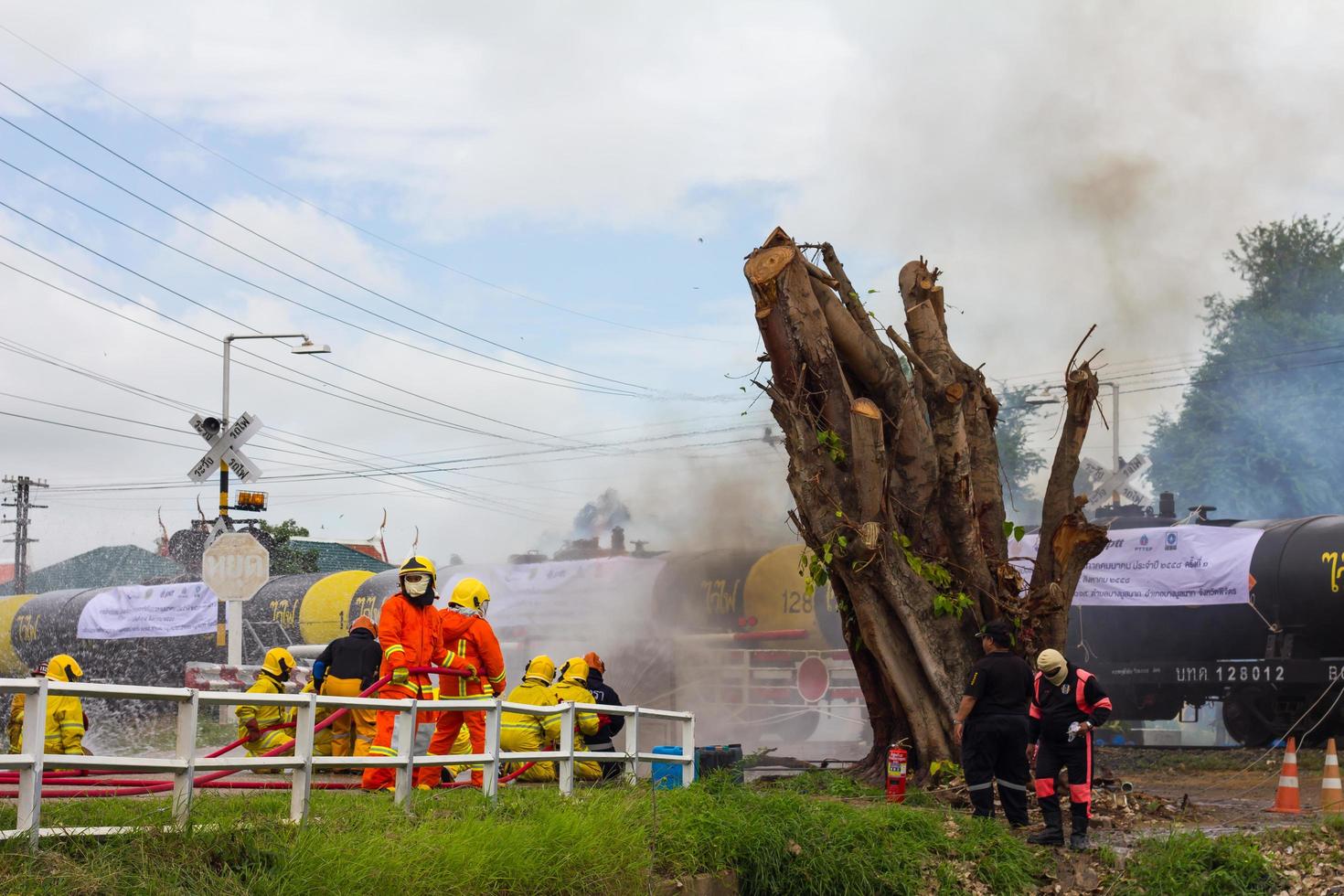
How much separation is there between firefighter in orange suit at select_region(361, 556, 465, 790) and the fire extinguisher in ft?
12.0

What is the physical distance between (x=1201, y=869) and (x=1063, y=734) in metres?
1.32

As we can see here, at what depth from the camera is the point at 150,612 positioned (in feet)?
99.1

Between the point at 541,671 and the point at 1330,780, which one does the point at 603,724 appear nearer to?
the point at 541,671

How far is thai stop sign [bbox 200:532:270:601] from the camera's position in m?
18.6

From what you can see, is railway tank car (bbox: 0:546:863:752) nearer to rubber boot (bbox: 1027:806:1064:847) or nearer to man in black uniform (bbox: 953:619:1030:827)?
man in black uniform (bbox: 953:619:1030:827)

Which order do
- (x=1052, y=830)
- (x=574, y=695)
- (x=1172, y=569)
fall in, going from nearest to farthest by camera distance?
(x=1052, y=830)
(x=574, y=695)
(x=1172, y=569)

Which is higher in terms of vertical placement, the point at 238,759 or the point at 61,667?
the point at 61,667

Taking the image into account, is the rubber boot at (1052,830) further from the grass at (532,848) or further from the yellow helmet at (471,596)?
the yellow helmet at (471,596)

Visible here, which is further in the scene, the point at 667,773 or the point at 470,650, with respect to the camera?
the point at 667,773

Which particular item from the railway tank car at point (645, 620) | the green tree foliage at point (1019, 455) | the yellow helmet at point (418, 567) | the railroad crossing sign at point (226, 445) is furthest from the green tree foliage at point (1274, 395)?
the yellow helmet at point (418, 567)

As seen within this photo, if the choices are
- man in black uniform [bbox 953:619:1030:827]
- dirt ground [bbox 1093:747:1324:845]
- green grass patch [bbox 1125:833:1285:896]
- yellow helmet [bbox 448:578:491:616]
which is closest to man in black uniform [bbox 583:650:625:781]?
yellow helmet [bbox 448:578:491:616]

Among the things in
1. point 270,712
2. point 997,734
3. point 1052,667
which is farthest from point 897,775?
point 270,712

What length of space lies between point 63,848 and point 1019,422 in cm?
3971

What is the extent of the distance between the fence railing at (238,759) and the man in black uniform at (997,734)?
83.9 inches
